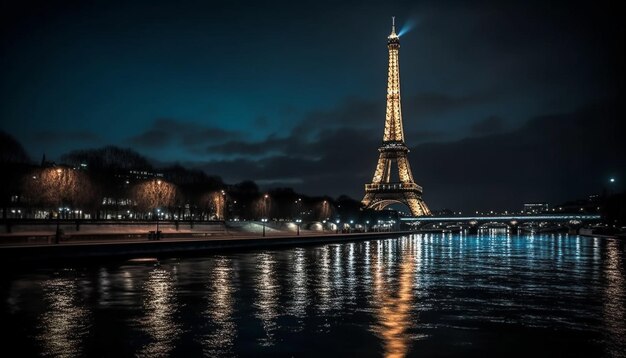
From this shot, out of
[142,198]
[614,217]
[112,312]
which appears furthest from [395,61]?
[112,312]

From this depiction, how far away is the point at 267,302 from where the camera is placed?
837 inches

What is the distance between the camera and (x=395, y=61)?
166 m

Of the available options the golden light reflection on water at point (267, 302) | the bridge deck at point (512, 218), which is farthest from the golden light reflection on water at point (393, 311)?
the bridge deck at point (512, 218)

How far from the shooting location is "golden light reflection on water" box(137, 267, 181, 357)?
1367 centimetres

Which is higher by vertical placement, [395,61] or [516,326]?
[395,61]

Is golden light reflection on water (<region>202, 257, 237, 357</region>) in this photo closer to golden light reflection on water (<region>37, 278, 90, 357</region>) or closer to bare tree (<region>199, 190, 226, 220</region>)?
golden light reflection on water (<region>37, 278, 90, 357</region>)

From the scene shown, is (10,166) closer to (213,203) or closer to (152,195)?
(152,195)

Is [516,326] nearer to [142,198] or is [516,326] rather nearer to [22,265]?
[22,265]

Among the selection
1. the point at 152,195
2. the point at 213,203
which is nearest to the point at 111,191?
the point at 152,195

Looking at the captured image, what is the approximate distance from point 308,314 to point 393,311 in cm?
274

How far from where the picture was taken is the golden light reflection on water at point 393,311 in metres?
14.2

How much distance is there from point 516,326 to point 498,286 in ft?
35.9

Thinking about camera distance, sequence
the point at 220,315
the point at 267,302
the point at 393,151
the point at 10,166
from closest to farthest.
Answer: the point at 220,315, the point at 267,302, the point at 10,166, the point at 393,151

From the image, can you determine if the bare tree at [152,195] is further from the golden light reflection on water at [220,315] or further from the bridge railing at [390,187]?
Answer: the bridge railing at [390,187]
